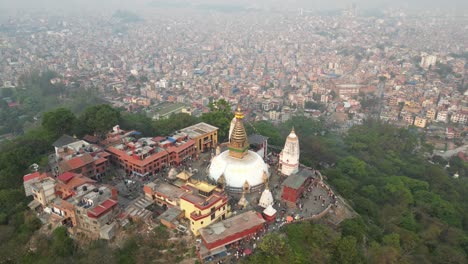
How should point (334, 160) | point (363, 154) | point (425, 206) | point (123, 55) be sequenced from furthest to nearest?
point (123, 55) < point (363, 154) < point (334, 160) < point (425, 206)

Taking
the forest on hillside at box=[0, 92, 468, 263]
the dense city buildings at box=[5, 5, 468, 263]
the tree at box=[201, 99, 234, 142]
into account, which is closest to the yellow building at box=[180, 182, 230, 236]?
the dense city buildings at box=[5, 5, 468, 263]

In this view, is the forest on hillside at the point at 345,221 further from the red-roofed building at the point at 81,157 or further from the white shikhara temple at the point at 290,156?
the white shikhara temple at the point at 290,156

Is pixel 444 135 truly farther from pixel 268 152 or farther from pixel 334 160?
pixel 268 152

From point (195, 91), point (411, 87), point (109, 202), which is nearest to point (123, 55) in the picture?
point (195, 91)

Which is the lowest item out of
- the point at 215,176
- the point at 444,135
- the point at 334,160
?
the point at 444,135

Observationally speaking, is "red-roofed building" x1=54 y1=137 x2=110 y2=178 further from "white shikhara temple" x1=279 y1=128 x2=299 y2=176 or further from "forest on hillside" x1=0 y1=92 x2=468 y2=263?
"white shikhara temple" x1=279 y1=128 x2=299 y2=176

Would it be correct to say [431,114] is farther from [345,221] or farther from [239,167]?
[239,167]

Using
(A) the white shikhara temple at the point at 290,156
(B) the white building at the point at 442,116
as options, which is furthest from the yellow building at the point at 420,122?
(A) the white shikhara temple at the point at 290,156
